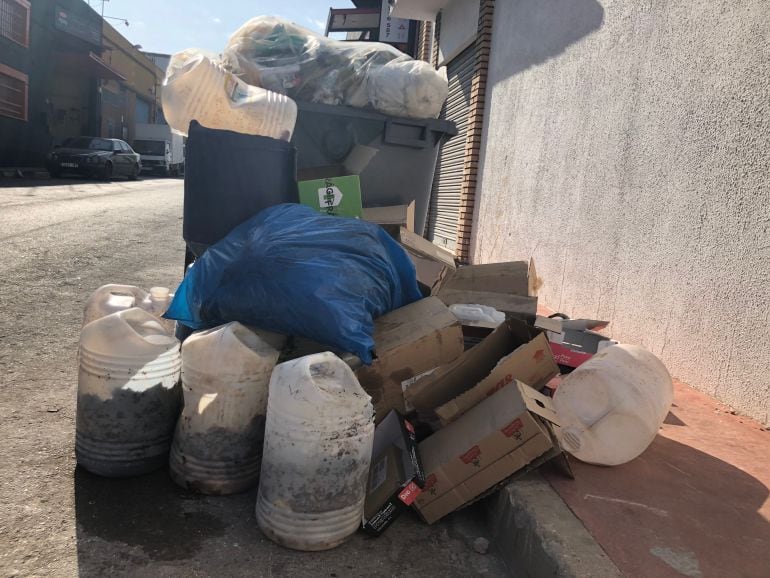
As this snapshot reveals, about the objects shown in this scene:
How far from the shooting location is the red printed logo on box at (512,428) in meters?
2.02

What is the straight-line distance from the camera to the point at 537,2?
5.94 meters

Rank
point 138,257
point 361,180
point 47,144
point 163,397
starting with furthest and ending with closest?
point 47,144 → point 138,257 → point 361,180 → point 163,397

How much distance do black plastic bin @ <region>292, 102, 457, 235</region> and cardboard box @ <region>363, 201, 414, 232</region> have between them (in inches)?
7.9

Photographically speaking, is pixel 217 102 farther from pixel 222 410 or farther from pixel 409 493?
pixel 409 493

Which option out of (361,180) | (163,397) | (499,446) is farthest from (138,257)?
(499,446)

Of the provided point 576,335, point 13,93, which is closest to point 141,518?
point 576,335

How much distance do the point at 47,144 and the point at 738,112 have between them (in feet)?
77.9

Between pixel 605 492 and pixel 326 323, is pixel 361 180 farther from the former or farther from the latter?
pixel 605 492

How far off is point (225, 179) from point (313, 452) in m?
1.65

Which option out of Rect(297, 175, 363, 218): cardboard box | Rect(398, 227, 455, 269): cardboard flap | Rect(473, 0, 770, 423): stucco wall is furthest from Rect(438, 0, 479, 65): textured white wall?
Rect(297, 175, 363, 218): cardboard box

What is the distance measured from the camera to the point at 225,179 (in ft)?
9.91

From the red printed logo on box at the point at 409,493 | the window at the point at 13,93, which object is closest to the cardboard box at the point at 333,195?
the red printed logo on box at the point at 409,493

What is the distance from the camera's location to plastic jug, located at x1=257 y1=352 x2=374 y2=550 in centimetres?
188

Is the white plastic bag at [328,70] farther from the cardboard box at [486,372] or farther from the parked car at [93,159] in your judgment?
the parked car at [93,159]
